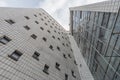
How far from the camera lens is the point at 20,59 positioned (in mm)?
10305

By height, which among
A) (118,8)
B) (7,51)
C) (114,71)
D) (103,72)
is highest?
(118,8)

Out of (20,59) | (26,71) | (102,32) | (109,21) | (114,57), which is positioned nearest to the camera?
(26,71)

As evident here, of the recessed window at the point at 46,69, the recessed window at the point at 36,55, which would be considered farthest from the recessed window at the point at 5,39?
the recessed window at the point at 46,69

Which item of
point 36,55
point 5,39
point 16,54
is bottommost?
point 36,55

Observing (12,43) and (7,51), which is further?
(12,43)

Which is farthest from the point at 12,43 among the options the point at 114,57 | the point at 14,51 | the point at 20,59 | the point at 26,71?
the point at 114,57

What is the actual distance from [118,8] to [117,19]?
100 cm

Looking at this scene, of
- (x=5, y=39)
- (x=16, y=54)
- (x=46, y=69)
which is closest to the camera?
(x=16, y=54)

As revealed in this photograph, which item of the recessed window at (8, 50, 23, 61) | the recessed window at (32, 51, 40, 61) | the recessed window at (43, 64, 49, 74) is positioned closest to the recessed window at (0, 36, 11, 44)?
the recessed window at (8, 50, 23, 61)

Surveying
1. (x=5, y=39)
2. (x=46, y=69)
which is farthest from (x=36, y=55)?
(x=5, y=39)

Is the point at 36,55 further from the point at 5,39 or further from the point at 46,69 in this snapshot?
the point at 5,39

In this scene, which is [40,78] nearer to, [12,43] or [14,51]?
[14,51]

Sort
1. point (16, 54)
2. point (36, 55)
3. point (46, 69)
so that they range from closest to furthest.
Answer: point (16, 54) → point (46, 69) → point (36, 55)

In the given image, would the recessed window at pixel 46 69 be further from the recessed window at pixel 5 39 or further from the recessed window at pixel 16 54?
the recessed window at pixel 5 39
